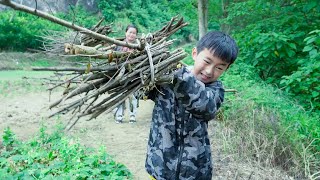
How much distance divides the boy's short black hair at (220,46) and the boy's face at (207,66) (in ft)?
0.07

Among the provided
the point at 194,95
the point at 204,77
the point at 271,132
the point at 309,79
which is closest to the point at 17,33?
the point at 309,79

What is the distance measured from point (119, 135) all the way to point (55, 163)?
6.32ft

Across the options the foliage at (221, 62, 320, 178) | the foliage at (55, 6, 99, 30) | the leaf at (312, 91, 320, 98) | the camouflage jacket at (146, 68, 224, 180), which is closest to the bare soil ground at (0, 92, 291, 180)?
the foliage at (221, 62, 320, 178)

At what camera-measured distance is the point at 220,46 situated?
1874 mm

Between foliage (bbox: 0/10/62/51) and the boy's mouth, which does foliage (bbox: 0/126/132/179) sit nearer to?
the boy's mouth

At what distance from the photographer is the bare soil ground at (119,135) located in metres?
3.79

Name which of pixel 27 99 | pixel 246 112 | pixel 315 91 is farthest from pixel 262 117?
pixel 27 99

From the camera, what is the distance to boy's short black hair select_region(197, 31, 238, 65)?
1.87 m

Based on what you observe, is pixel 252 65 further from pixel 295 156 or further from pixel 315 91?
pixel 295 156

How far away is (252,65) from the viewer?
A: 7.67 meters

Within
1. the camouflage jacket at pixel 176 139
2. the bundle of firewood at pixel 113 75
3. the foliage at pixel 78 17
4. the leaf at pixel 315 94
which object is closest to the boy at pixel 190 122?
the camouflage jacket at pixel 176 139

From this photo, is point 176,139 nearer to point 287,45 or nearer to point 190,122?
point 190,122

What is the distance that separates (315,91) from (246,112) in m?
1.61

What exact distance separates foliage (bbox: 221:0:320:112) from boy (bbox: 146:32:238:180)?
3.72m
